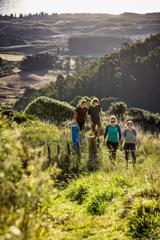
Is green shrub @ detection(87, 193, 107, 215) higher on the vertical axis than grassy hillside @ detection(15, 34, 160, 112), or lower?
higher

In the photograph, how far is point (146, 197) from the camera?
7.24 metres

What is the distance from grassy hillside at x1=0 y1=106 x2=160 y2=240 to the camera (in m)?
3.44

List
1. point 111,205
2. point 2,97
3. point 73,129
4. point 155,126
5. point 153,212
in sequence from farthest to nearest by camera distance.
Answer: point 2,97
point 155,126
point 73,129
point 111,205
point 153,212

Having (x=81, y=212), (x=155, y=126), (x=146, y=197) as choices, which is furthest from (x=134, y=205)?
(x=155, y=126)

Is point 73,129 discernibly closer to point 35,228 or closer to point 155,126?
point 35,228

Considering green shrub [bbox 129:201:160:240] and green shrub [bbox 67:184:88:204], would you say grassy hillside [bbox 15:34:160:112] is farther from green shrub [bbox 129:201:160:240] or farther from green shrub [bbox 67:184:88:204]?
green shrub [bbox 129:201:160:240]

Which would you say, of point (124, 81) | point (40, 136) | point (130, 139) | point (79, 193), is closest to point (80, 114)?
point (40, 136)

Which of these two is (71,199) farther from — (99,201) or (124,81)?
(124,81)

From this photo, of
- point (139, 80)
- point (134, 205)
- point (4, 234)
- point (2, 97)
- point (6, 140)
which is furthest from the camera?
point (2, 97)

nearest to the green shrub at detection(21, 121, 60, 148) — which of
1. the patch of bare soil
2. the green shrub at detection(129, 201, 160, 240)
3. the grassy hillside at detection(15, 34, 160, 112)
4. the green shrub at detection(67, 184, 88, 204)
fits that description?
the green shrub at detection(67, 184, 88, 204)

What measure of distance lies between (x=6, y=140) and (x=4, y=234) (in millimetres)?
781

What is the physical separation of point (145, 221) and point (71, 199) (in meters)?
2.91

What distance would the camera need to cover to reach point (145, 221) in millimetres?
6340

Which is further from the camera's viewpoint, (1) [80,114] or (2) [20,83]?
(2) [20,83]
